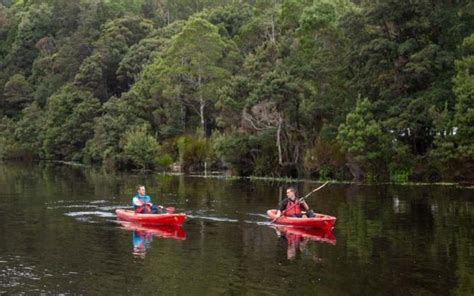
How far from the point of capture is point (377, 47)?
45938 millimetres

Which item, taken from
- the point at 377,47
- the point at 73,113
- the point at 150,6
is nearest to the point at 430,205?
the point at 377,47

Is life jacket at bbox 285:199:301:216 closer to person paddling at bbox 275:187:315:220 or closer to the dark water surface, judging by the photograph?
person paddling at bbox 275:187:315:220

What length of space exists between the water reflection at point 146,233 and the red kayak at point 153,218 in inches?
7.5

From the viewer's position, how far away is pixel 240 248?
22.0m

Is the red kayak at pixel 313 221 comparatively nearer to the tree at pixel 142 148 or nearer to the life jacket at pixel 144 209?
the life jacket at pixel 144 209

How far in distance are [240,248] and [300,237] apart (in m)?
3.44

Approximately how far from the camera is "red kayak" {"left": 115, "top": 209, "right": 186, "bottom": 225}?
88.6 feet

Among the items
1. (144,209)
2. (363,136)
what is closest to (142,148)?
(363,136)

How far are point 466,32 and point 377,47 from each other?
606 cm

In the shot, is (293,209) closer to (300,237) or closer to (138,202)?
(300,237)

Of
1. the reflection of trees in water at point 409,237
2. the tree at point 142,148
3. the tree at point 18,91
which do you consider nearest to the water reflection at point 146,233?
the reflection of trees in water at point 409,237

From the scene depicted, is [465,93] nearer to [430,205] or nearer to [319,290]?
[430,205]

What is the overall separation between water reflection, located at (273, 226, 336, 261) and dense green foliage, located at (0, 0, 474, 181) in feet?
63.1

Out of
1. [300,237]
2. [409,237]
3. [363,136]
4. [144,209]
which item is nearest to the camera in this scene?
[409,237]
